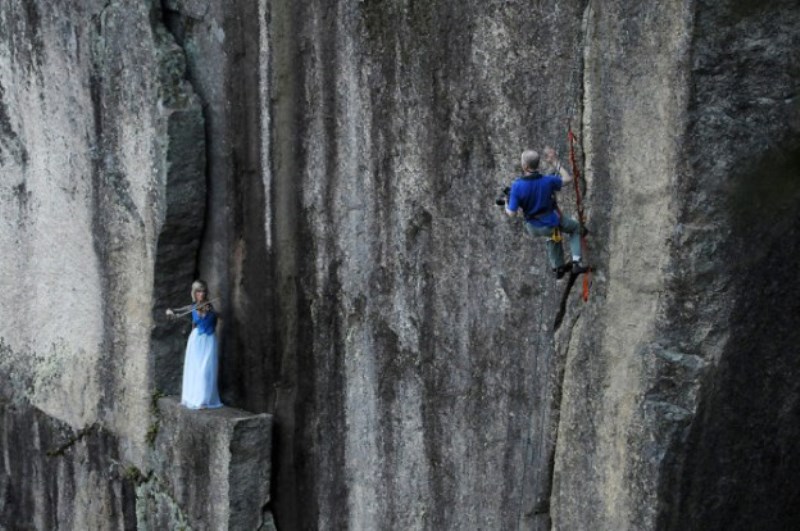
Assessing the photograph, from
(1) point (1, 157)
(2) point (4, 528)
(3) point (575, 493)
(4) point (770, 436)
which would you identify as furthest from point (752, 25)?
(2) point (4, 528)

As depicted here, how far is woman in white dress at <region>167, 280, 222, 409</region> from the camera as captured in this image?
6082mm

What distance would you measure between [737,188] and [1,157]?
4819 mm

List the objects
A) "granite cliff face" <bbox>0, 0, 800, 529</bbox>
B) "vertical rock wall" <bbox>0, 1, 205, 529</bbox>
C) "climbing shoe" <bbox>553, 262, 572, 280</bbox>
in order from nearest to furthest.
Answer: "granite cliff face" <bbox>0, 0, 800, 529</bbox>
"climbing shoe" <bbox>553, 262, 572, 280</bbox>
"vertical rock wall" <bbox>0, 1, 205, 529</bbox>

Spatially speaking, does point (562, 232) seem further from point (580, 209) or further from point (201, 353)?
point (201, 353)

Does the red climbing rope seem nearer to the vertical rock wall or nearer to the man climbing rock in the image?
the man climbing rock

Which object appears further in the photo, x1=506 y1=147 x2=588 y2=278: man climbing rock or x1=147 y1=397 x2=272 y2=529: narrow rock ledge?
x1=147 y1=397 x2=272 y2=529: narrow rock ledge

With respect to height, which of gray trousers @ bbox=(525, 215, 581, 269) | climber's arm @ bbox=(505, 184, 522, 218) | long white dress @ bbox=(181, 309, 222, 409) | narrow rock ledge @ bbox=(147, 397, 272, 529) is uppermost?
climber's arm @ bbox=(505, 184, 522, 218)

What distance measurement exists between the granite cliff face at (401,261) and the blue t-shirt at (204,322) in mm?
107

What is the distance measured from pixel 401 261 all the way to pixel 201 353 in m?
1.44

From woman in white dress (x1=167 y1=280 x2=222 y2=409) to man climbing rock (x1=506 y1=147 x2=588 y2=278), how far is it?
87.5 inches

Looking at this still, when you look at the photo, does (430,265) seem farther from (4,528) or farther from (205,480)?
(4,528)

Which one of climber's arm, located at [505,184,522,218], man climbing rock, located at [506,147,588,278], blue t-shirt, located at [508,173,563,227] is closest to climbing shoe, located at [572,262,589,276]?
man climbing rock, located at [506,147,588,278]

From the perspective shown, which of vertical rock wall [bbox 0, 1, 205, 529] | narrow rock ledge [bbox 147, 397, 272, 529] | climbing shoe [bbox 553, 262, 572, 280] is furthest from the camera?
vertical rock wall [bbox 0, 1, 205, 529]

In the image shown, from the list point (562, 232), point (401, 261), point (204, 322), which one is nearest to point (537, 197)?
point (562, 232)
